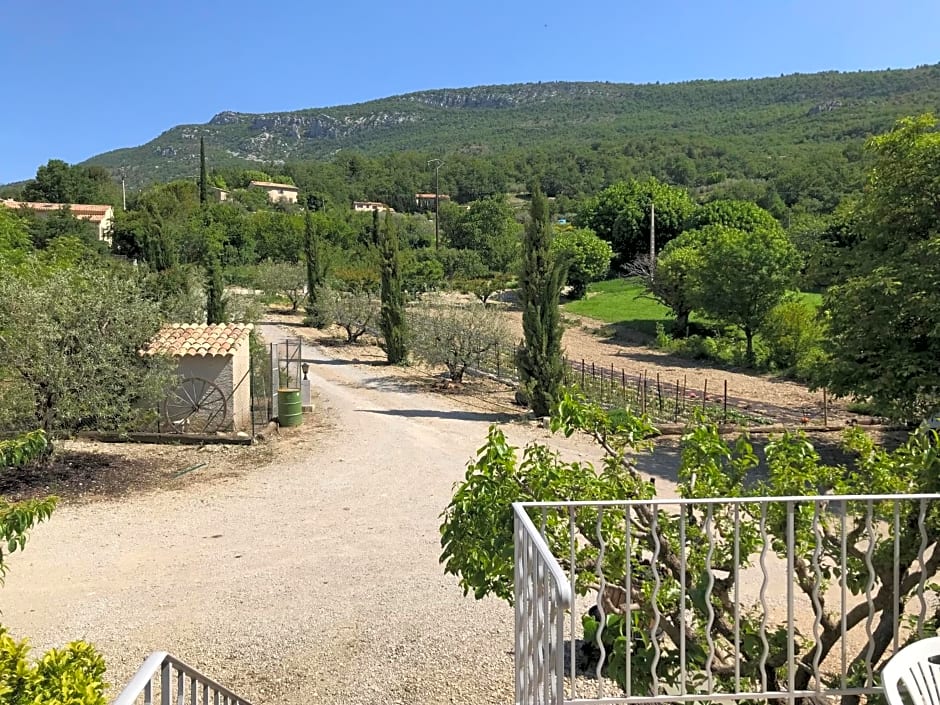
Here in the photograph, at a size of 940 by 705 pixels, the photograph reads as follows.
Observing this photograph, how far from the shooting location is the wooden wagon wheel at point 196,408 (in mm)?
13812

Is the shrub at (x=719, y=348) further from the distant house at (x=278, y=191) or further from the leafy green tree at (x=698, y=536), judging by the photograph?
the distant house at (x=278, y=191)

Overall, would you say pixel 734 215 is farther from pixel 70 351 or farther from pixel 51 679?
pixel 51 679

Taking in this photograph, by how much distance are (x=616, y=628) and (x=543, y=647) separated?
1.39 meters

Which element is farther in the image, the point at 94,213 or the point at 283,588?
the point at 94,213

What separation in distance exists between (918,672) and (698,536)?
155cm

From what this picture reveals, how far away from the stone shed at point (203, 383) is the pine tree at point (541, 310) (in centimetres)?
576

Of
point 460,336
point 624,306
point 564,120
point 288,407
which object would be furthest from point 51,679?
point 564,120

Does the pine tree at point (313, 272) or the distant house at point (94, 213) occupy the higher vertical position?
the distant house at point (94, 213)

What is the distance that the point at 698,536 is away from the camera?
404cm

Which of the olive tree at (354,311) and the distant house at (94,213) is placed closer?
the olive tree at (354,311)

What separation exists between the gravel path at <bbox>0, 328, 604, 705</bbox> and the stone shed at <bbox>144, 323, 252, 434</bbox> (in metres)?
2.26

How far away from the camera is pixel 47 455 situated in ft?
37.9

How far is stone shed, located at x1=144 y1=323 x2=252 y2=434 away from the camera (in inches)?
538

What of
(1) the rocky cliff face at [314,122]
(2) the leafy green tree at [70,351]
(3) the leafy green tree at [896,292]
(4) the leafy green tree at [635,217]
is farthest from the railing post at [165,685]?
(1) the rocky cliff face at [314,122]
